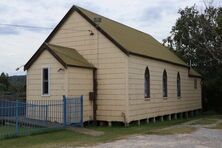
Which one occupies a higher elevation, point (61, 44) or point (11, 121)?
point (61, 44)

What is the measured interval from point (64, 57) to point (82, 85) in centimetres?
194

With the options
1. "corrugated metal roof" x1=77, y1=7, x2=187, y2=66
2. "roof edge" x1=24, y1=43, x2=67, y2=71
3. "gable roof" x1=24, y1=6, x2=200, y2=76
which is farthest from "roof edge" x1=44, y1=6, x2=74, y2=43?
"roof edge" x1=24, y1=43, x2=67, y2=71

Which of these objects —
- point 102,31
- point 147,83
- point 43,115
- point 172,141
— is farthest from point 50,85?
point 172,141

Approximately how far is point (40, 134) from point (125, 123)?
623 cm

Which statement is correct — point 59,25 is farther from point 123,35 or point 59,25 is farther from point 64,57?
point 64,57

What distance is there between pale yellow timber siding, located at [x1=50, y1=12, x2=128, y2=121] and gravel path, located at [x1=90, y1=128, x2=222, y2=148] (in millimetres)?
6420

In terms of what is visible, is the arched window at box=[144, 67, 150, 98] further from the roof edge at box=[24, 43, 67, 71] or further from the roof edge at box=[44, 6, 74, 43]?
the roof edge at box=[24, 43, 67, 71]

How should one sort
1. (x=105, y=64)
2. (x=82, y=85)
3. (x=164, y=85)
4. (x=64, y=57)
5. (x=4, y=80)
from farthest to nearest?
(x=4, y=80) < (x=164, y=85) < (x=105, y=64) < (x=82, y=85) < (x=64, y=57)

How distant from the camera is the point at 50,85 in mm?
23453

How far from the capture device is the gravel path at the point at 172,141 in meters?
15.0

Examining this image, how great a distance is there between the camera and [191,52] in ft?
139

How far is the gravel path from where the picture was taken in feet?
49.2

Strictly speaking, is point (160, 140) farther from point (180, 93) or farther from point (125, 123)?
point (180, 93)

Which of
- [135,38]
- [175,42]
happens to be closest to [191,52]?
[175,42]
